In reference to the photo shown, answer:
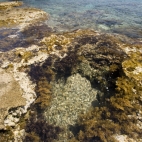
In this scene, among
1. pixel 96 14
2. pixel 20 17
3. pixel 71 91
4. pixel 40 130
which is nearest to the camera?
pixel 40 130

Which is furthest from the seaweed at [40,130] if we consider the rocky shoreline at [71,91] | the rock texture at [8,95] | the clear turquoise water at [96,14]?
the clear turquoise water at [96,14]

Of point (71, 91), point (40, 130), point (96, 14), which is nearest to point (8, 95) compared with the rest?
point (40, 130)

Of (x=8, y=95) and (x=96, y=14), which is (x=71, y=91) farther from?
(x=96, y=14)

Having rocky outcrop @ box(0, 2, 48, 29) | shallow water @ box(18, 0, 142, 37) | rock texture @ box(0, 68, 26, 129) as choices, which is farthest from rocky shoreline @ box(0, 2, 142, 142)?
rocky outcrop @ box(0, 2, 48, 29)

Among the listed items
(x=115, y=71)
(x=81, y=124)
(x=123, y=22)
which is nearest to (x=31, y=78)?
(x=81, y=124)

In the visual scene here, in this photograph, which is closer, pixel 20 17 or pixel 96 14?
pixel 20 17

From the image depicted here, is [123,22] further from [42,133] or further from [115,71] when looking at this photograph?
[42,133]

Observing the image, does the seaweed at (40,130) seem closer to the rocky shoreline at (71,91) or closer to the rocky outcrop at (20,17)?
the rocky shoreline at (71,91)

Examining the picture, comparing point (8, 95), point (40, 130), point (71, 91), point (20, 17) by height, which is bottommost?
point (40, 130)
